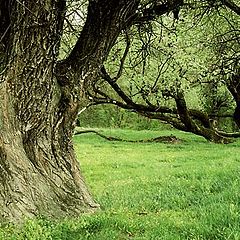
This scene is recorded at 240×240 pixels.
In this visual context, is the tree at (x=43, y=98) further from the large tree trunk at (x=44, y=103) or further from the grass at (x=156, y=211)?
the grass at (x=156, y=211)

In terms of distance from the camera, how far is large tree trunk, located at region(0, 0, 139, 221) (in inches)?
258

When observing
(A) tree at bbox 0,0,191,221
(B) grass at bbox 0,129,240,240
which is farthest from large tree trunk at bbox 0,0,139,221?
(B) grass at bbox 0,129,240,240

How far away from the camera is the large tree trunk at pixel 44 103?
258 inches

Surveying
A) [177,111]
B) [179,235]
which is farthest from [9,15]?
[177,111]

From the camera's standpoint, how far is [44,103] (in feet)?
23.0

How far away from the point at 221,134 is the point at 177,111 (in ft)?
12.8

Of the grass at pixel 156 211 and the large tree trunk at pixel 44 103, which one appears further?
the large tree trunk at pixel 44 103

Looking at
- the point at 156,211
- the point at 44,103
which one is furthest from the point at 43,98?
the point at 156,211

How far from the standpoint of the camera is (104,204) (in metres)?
8.35

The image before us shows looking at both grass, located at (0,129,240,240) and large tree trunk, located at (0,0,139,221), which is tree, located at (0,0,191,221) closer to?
large tree trunk, located at (0,0,139,221)

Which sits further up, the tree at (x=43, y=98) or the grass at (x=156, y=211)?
the tree at (x=43, y=98)

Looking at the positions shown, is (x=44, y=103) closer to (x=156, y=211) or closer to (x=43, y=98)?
(x=43, y=98)

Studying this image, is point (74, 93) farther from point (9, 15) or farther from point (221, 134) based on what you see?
point (221, 134)

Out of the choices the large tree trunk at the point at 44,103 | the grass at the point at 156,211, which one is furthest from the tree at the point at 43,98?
the grass at the point at 156,211
